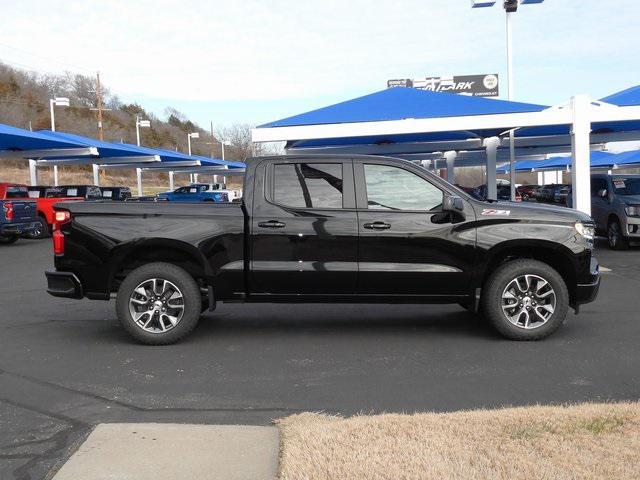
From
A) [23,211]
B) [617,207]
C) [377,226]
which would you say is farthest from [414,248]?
[23,211]

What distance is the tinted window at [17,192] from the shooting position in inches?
803

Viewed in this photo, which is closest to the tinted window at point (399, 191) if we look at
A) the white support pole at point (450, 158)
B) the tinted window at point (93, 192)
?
the tinted window at point (93, 192)

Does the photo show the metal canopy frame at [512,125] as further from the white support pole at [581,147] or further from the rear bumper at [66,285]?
the rear bumper at [66,285]

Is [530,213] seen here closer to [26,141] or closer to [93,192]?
[93,192]

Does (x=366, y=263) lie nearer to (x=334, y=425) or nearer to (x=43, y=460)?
(x=334, y=425)

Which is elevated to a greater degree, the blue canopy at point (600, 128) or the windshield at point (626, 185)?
the blue canopy at point (600, 128)

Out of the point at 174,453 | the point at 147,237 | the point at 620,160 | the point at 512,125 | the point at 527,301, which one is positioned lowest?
the point at 174,453

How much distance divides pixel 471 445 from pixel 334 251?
3059mm

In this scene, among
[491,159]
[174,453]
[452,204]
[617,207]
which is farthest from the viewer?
[491,159]

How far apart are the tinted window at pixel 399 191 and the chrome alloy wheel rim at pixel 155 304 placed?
7.33 feet

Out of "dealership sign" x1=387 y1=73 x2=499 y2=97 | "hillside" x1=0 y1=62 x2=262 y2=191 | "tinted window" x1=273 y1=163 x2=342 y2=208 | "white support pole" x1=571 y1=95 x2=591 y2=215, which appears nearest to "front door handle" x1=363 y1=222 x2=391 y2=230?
"tinted window" x1=273 y1=163 x2=342 y2=208

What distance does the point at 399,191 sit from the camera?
6.70m

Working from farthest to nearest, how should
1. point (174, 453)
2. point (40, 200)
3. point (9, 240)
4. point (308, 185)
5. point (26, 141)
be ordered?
point (26, 141) → point (40, 200) → point (9, 240) → point (308, 185) → point (174, 453)

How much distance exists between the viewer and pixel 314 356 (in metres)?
6.22
